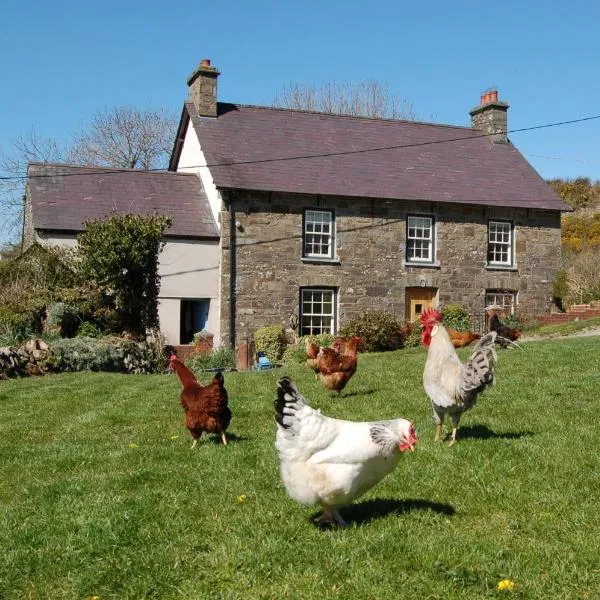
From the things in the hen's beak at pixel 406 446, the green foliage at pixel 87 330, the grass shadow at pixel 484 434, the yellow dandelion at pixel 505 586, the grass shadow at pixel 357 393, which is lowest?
the yellow dandelion at pixel 505 586

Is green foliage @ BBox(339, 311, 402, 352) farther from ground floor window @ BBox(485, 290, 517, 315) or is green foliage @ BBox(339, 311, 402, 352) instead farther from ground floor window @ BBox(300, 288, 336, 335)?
ground floor window @ BBox(485, 290, 517, 315)

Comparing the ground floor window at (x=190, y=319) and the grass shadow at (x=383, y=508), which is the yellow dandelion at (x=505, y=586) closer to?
the grass shadow at (x=383, y=508)

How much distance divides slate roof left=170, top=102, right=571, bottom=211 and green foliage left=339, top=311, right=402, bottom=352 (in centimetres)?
469

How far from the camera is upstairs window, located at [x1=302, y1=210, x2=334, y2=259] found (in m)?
27.2

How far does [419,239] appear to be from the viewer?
28.6 m

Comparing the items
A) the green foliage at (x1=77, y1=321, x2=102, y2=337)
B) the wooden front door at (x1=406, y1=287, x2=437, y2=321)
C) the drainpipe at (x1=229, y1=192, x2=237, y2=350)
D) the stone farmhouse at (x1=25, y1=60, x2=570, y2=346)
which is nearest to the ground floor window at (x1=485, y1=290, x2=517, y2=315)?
the stone farmhouse at (x1=25, y1=60, x2=570, y2=346)

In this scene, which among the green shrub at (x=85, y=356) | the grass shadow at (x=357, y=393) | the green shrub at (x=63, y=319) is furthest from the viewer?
the green shrub at (x=63, y=319)

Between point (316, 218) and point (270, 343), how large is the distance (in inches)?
202

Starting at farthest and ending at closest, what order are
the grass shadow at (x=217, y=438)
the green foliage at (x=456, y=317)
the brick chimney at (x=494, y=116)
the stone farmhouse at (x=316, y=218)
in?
the brick chimney at (x=494, y=116) < the green foliage at (x=456, y=317) < the stone farmhouse at (x=316, y=218) < the grass shadow at (x=217, y=438)

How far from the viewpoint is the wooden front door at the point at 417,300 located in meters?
28.5

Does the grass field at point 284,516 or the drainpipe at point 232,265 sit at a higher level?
the drainpipe at point 232,265

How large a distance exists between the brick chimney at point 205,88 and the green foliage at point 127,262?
22.7 feet

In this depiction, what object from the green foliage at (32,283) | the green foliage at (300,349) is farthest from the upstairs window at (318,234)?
the green foliage at (32,283)

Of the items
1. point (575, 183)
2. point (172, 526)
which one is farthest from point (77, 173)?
point (575, 183)
